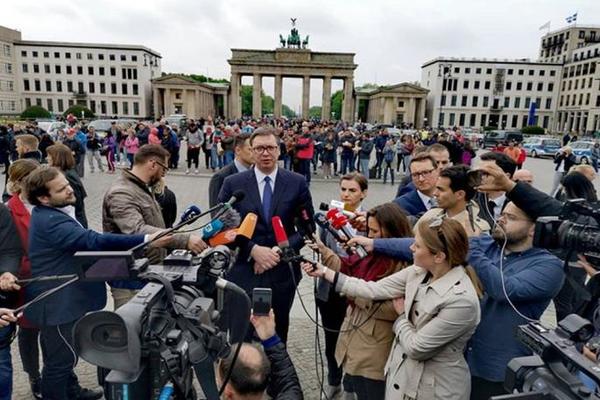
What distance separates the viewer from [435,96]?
98312mm

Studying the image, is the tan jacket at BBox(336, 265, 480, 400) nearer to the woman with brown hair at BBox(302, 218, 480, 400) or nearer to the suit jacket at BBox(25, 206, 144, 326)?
the woman with brown hair at BBox(302, 218, 480, 400)

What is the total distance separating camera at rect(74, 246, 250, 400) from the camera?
140cm

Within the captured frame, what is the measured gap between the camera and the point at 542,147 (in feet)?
117

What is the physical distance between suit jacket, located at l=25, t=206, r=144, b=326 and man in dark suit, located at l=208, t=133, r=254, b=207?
1.96 metres

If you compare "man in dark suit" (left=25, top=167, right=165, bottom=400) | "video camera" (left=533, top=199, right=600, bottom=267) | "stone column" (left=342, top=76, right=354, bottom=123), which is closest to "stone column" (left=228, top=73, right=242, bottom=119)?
"stone column" (left=342, top=76, right=354, bottom=123)

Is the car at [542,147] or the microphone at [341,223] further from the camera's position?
the car at [542,147]

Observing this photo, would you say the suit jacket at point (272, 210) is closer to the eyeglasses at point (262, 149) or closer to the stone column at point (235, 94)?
the eyeglasses at point (262, 149)

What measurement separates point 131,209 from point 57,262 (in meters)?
0.67

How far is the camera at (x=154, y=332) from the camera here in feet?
4.60

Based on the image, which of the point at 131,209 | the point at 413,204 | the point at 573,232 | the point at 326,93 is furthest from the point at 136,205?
the point at 326,93

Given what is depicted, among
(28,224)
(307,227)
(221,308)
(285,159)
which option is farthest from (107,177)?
(221,308)

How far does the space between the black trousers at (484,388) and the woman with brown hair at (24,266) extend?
3450mm

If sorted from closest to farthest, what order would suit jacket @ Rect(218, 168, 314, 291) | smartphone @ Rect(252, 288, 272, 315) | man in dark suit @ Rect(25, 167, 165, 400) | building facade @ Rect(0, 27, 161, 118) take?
smartphone @ Rect(252, 288, 272, 315) < man in dark suit @ Rect(25, 167, 165, 400) < suit jacket @ Rect(218, 168, 314, 291) < building facade @ Rect(0, 27, 161, 118)

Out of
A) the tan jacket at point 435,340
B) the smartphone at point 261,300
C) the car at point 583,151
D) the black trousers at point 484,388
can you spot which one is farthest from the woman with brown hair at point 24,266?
the car at point 583,151
